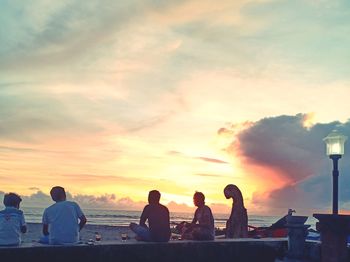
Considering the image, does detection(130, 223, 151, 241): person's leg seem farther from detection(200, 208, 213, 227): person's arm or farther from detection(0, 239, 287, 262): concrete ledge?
detection(200, 208, 213, 227): person's arm

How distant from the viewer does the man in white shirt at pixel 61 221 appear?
8077mm

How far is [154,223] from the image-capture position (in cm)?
906

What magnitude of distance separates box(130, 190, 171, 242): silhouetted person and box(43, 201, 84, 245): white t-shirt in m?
1.29

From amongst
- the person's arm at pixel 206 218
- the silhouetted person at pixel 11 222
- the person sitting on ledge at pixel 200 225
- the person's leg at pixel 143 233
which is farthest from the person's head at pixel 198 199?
the silhouetted person at pixel 11 222

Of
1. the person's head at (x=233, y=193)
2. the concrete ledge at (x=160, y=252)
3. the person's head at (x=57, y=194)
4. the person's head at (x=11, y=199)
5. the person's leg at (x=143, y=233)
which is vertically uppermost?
the person's head at (x=233, y=193)

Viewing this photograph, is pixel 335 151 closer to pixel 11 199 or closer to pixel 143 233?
pixel 143 233

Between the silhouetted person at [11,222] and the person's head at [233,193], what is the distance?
525 centimetres

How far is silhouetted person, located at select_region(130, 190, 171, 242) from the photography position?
901cm

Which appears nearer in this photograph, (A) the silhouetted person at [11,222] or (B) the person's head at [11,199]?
(A) the silhouetted person at [11,222]

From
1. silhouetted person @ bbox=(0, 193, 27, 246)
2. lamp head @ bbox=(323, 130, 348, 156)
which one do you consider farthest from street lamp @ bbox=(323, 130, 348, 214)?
silhouetted person @ bbox=(0, 193, 27, 246)

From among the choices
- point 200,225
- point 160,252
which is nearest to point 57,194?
point 160,252

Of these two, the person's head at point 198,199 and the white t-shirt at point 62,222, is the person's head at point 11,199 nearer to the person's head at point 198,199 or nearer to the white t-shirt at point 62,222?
the white t-shirt at point 62,222

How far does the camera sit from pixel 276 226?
17.7m

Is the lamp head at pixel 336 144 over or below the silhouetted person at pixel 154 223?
over
